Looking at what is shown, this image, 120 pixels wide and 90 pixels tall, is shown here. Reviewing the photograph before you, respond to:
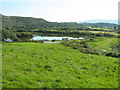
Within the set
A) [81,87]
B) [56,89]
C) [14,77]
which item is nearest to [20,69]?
[14,77]

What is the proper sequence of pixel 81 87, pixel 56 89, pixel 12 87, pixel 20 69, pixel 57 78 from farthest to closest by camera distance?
pixel 20 69 → pixel 57 78 → pixel 81 87 → pixel 56 89 → pixel 12 87

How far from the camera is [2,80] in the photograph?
567 inches

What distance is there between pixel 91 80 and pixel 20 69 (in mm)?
9244

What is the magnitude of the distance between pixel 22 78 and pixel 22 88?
6.75 feet

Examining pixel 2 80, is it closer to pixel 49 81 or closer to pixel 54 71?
pixel 49 81

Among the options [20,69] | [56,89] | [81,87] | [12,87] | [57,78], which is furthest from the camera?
[20,69]

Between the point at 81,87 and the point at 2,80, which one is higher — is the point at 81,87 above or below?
below

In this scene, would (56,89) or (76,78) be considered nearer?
(56,89)

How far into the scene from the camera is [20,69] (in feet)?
60.6

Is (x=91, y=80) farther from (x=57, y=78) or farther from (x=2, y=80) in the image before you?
(x=2, y=80)

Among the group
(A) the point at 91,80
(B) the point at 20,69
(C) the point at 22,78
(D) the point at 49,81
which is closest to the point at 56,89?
Result: (D) the point at 49,81

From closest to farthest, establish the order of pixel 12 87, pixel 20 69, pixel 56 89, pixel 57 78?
pixel 12 87 → pixel 56 89 → pixel 57 78 → pixel 20 69

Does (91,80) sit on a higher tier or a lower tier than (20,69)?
lower

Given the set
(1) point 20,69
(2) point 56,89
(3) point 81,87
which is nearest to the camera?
(2) point 56,89
